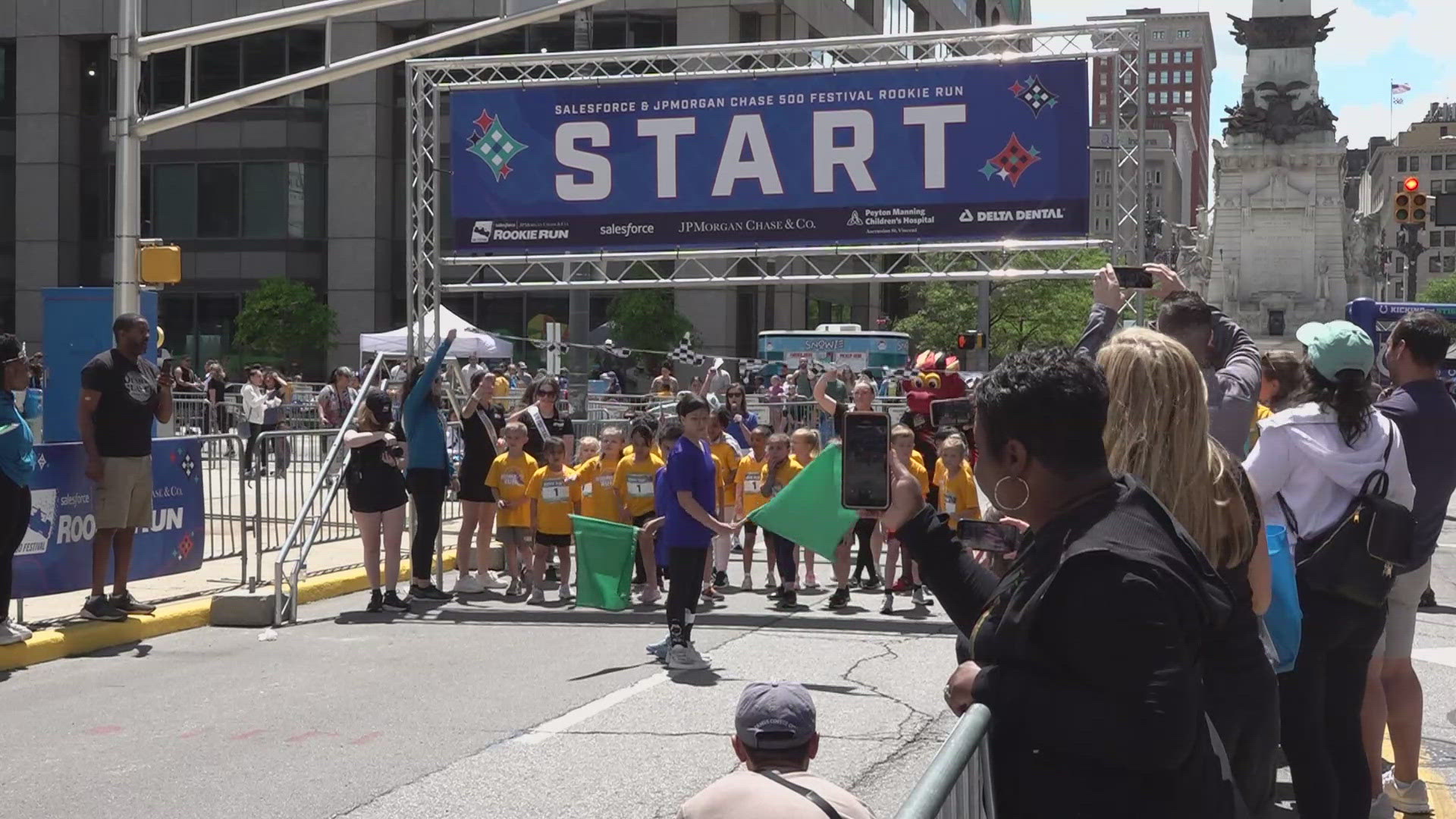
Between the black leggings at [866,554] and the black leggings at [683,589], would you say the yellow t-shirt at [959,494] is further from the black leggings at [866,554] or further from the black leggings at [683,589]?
the black leggings at [683,589]

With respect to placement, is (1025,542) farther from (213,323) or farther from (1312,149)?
(1312,149)

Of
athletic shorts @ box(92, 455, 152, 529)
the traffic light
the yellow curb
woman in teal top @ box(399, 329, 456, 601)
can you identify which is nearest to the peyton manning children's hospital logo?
woman in teal top @ box(399, 329, 456, 601)

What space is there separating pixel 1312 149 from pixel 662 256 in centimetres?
6922

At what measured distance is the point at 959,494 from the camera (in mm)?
12930

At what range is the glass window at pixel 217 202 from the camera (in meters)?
52.8

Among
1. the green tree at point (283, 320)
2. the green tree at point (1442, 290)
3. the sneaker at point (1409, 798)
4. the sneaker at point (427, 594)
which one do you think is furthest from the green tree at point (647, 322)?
the green tree at point (1442, 290)

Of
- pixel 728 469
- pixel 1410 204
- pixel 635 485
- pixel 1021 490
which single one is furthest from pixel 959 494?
pixel 1410 204

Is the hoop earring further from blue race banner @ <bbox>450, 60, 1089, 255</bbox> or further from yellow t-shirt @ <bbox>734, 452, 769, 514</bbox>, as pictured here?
blue race banner @ <bbox>450, 60, 1089, 255</bbox>

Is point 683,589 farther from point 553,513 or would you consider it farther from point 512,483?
point 512,483

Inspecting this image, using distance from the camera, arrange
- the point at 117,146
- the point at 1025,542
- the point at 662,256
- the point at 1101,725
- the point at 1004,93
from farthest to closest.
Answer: the point at 662,256 → the point at 1004,93 → the point at 117,146 → the point at 1025,542 → the point at 1101,725

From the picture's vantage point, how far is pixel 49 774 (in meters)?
7.03

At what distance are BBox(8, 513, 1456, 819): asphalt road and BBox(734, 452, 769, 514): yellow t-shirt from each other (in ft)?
5.72

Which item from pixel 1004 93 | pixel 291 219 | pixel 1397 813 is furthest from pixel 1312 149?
pixel 1397 813

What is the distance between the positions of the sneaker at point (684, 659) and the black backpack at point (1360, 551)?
4.94 m
